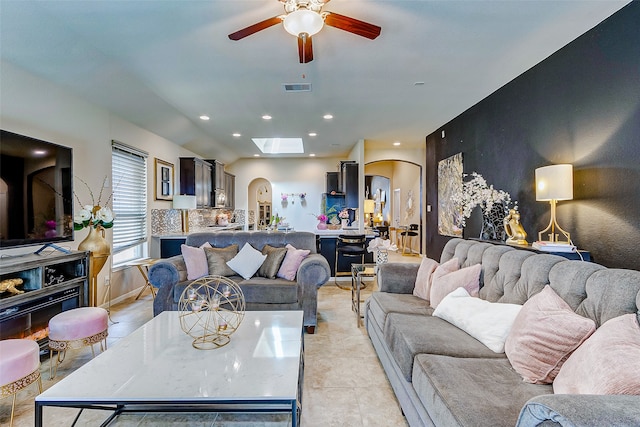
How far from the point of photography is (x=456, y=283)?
91.4 inches

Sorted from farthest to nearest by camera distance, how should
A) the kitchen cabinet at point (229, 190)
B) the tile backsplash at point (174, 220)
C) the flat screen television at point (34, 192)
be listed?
the kitchen cabinet at point (229, 190)
the tile backsplash at point (174, 220)
the flat screen television at point (34, 192)

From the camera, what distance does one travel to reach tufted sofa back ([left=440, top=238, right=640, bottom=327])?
1340 millimetres

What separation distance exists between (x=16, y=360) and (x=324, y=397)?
1.83m

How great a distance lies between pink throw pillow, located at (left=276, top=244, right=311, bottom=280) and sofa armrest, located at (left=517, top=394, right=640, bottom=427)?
8.57 feet

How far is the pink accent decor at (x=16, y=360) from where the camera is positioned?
1731mm

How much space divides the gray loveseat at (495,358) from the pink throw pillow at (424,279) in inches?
7.7

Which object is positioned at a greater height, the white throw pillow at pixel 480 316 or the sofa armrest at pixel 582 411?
the sofa armrest at pixel 582 411

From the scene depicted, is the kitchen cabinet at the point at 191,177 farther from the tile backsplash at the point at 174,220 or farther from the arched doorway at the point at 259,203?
the arched doorway at the point at 259,203

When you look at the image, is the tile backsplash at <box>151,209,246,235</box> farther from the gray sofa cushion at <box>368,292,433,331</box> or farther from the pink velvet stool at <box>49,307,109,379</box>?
the gray sofa cushion at <box>368,292,433,331</box>

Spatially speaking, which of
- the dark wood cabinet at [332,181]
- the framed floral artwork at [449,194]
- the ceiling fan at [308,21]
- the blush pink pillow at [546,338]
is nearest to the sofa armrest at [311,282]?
the blush pink pillow at [546,338]

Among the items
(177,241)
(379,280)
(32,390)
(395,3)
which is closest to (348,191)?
(177,241)

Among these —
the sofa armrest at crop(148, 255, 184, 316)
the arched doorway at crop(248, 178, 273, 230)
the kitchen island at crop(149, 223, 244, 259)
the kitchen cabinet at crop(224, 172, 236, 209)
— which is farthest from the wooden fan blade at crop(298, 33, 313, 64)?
the arched doorway at crop(248, 178, 273, 230)

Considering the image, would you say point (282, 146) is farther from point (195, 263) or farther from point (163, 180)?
point (195, 263)

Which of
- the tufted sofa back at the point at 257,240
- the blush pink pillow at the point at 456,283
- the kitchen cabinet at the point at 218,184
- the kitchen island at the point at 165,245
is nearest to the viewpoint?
the blush pink pillow at the point at 456,283
